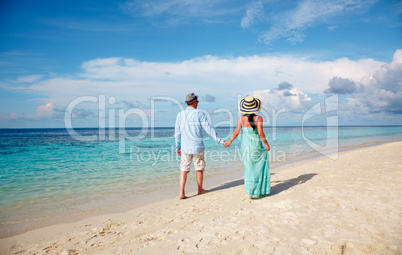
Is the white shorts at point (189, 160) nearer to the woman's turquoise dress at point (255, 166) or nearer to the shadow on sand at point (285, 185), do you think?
the woman's turquoise dress at point (255, 166)

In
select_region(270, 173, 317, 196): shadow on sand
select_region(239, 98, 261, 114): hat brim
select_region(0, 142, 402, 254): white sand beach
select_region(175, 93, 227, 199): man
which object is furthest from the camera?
select_region(175, 93, 227, 199): man

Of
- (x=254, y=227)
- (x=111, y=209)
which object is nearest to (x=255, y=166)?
(x=254, y=227)

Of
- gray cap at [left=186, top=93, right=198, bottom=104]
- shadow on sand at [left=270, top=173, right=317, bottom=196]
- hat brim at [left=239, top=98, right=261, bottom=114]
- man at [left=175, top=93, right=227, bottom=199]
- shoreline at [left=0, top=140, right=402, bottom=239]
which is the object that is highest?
gray cap at [left=186, top=93, right=198, bottom=104]

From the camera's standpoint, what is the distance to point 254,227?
3.30m

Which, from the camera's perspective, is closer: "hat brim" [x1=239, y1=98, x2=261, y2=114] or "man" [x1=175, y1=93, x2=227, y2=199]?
"hat brim" [x1=239, y1=98, x2=261, y2=114]

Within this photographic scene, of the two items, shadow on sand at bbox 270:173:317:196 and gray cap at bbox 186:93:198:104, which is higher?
gray cap at bbox 186:93:198:104

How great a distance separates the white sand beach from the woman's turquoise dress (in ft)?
→ 0.75

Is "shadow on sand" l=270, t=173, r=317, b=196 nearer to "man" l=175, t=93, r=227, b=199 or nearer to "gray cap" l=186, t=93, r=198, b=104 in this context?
"man" l=175, t=93, r=227, b=199

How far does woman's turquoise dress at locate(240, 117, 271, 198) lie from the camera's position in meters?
4.70

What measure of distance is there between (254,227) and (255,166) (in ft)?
5.30

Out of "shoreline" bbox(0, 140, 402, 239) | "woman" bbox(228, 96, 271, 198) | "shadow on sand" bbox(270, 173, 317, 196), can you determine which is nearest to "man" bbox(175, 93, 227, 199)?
"woman" bbox(228, 96, 271, 198)

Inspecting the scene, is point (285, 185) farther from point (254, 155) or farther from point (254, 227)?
point (254, 227)

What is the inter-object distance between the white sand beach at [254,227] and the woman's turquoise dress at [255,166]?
23 centimetres

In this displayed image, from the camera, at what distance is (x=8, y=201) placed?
5.82 meters
